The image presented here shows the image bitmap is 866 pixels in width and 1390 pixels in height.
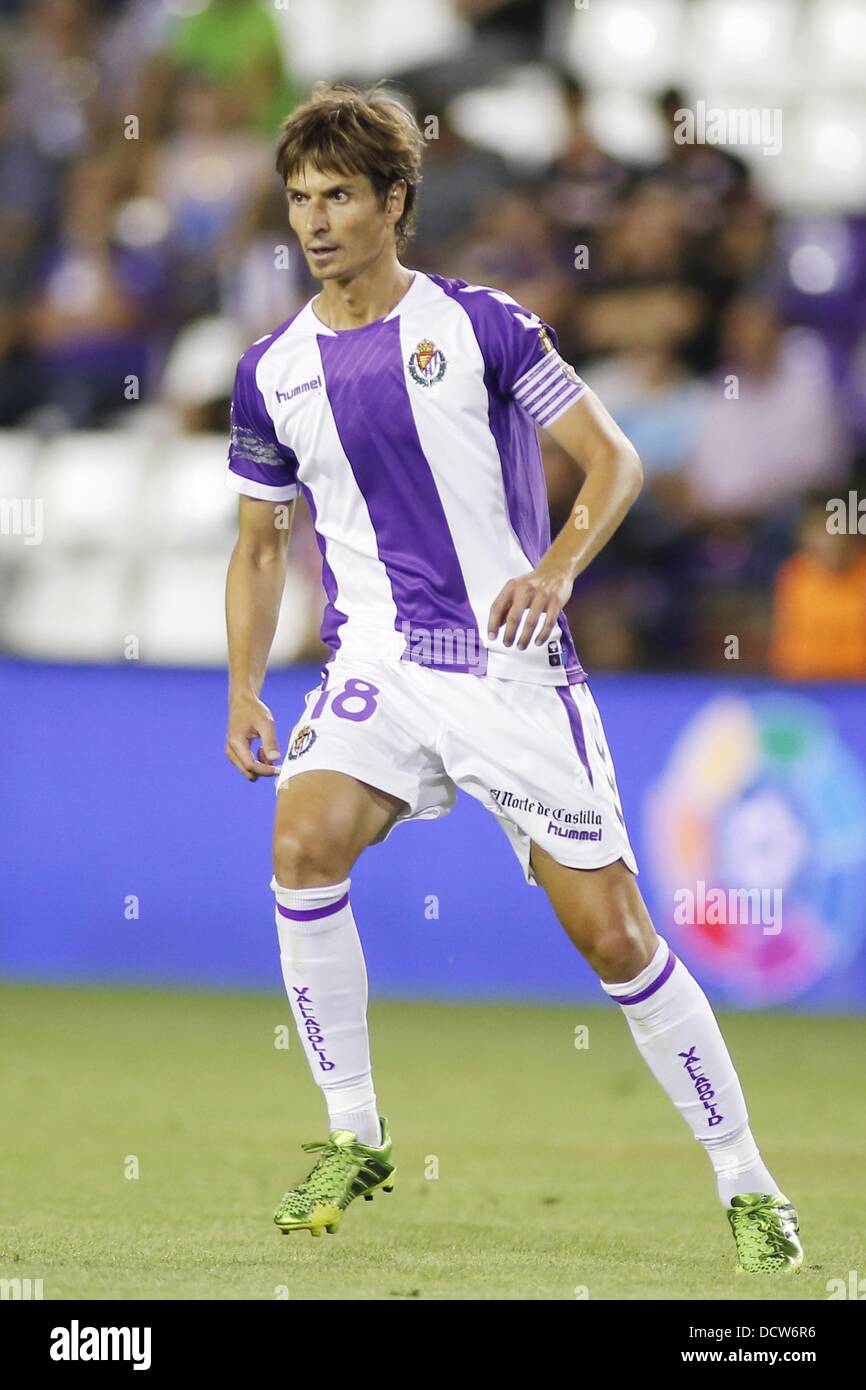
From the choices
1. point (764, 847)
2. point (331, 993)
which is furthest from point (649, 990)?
point (764, 847)

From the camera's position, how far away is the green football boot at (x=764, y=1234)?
463 centimetres

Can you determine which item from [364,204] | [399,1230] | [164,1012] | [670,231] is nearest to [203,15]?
[670,231]

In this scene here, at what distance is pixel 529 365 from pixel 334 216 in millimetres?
547

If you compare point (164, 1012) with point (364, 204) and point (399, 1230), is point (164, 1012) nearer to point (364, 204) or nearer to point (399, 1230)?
point (399, 1230)

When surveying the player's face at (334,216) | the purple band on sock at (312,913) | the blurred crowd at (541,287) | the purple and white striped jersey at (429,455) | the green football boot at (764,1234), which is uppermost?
the blurred crowd at (541,287)

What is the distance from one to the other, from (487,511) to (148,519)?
626 cm

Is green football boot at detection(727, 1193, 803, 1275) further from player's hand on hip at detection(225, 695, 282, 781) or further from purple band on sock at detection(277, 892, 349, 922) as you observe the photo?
player's hand on hip at detection(225, 695, 282, 781)

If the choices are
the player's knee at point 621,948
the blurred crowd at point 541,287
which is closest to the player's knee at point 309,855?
the player's knee at point 621,948

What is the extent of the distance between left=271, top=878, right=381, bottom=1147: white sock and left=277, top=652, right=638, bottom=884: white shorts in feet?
0.91

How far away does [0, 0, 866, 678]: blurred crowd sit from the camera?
10188mm

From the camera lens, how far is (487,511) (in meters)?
4.95

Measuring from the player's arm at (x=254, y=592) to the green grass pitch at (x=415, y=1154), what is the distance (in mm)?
1237

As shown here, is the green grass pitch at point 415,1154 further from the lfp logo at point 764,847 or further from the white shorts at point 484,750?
the white shorts at point 484,750

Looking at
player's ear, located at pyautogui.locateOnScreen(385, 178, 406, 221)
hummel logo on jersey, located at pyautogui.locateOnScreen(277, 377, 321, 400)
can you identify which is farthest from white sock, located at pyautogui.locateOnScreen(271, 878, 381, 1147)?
player's ear, located at pyautogui.locateOnScreen(385, 178, 406, 221)
